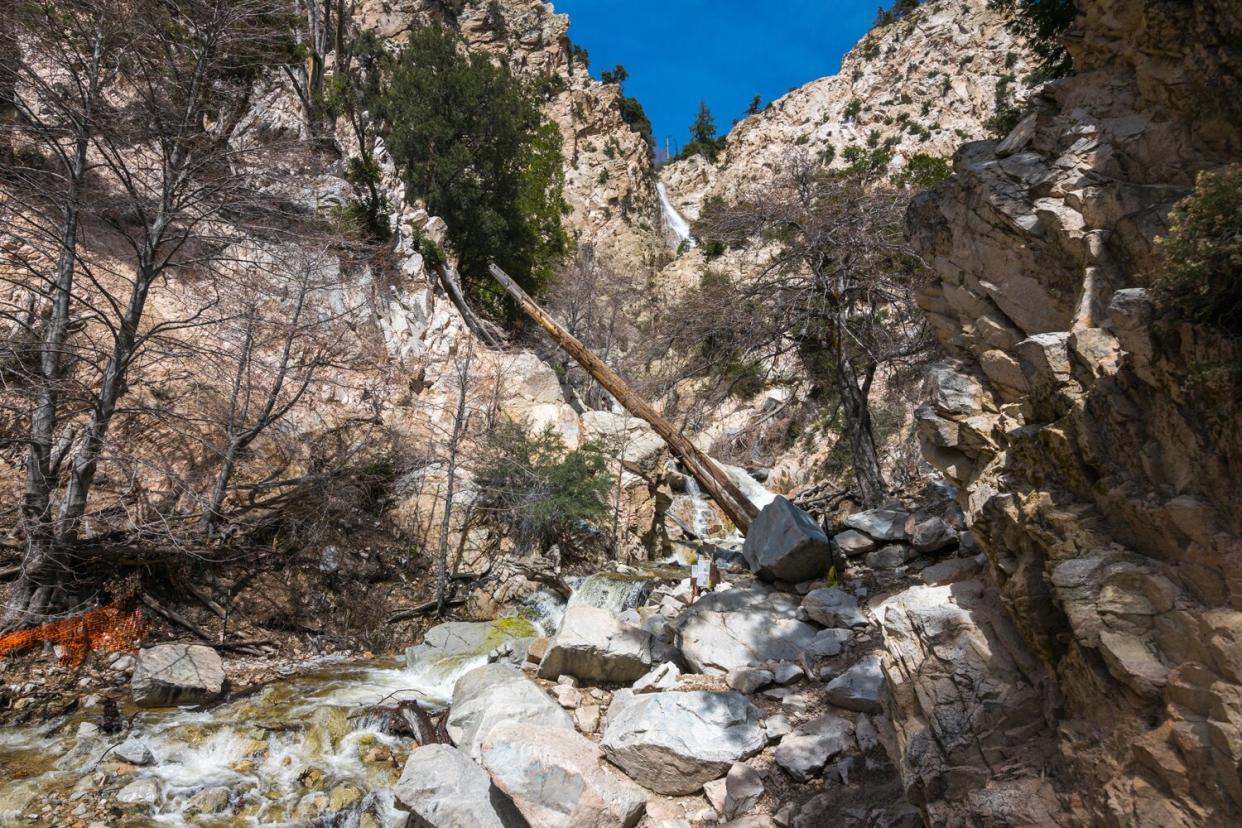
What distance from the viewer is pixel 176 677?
6234 millimetres

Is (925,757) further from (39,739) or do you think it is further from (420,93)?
(420,93)

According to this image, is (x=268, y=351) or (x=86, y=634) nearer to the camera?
(x=86, y=634)

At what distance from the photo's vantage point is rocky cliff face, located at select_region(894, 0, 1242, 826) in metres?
2.33

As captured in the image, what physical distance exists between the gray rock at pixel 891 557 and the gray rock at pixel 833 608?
2.68 feet

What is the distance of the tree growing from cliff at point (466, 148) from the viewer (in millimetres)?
17969

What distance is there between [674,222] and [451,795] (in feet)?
125

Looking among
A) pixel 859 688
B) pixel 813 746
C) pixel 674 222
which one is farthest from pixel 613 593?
pixel 674 222

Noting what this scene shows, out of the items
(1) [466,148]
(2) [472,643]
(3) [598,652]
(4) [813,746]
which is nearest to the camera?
(4) [813,746]

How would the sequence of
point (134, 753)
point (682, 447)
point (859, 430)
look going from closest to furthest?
point (134, 753), point (859, 430), point (682, 447)

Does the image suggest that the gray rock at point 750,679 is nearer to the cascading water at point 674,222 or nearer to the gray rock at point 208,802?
the gray rock at point 208,802

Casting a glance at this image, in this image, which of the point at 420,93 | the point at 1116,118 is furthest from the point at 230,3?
the point at 420,93

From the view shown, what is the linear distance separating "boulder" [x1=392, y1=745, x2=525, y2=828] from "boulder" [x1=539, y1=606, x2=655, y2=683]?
1425 mm

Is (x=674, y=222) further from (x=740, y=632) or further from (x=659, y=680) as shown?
(x=659, y=680)

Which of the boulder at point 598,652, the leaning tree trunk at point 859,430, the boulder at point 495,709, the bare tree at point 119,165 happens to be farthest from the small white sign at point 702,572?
the bare tree at point 119,165
